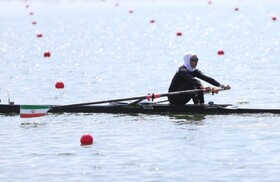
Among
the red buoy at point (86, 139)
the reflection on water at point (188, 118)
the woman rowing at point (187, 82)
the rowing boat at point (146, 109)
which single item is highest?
the woman rowing at point (187, 82)

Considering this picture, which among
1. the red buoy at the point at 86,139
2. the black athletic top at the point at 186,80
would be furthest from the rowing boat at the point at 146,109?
the red buoy at the point at 86,139

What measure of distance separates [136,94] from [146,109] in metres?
4.80

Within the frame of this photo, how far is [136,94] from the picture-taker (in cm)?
2780

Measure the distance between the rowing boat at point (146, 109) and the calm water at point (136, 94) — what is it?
0.79ft

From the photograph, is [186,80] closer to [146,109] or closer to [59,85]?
[146,109]

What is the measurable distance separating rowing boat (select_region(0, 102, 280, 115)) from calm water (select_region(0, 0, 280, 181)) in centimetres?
24

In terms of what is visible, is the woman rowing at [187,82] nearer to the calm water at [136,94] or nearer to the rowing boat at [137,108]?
the rowing boat at [137,108]

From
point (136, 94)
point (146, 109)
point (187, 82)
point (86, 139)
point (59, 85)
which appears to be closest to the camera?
point (86, 139)

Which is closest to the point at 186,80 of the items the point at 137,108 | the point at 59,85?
the point at 137,108

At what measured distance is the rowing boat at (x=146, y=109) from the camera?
73.1 ft

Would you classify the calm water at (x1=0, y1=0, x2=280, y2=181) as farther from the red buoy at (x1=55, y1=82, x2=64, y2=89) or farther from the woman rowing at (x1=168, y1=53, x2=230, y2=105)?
the woman rowing at (x1=168, y1=53, x2=230, y2=105)

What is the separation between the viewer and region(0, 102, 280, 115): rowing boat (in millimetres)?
22295

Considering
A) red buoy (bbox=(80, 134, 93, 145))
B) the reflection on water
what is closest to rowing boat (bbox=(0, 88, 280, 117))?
the reflection on water

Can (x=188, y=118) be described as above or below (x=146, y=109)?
below
